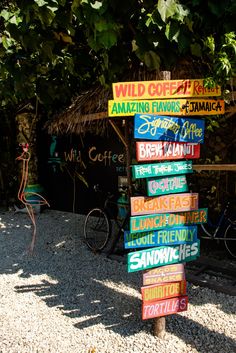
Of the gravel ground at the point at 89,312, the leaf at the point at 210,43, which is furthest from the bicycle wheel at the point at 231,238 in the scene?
the leaf at the point at 210,43

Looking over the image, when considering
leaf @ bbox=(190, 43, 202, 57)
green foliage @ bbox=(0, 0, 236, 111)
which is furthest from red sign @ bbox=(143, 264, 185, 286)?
leaf @ bbox=(190, 43, 202, 57)

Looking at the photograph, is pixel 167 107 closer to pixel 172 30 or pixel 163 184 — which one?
pixel 163 184

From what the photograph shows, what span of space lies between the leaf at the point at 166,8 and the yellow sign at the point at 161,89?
20.2 inches

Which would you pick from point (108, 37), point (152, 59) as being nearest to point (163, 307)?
point (152, 59)

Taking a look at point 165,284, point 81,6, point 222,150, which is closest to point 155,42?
point 81,6

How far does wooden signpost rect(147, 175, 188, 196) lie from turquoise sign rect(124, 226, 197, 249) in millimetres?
311

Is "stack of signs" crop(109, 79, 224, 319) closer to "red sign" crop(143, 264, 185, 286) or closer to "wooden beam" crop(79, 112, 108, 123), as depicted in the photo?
"red sign" crop(143, 264, 185, 286)

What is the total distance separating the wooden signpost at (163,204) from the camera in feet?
9.09

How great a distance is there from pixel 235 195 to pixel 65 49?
3364mm

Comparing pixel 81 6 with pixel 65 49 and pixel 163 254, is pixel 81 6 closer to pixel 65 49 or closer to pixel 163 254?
pixel 65 49

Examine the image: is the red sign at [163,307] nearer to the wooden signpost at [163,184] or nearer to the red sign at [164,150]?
the wooden signpost at [163,184]

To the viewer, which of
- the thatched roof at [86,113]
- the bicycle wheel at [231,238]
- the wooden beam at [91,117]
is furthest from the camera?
the wooden beam at [91,117]

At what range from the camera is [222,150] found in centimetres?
564

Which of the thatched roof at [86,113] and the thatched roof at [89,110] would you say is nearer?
the thatched roof at [89,110]
